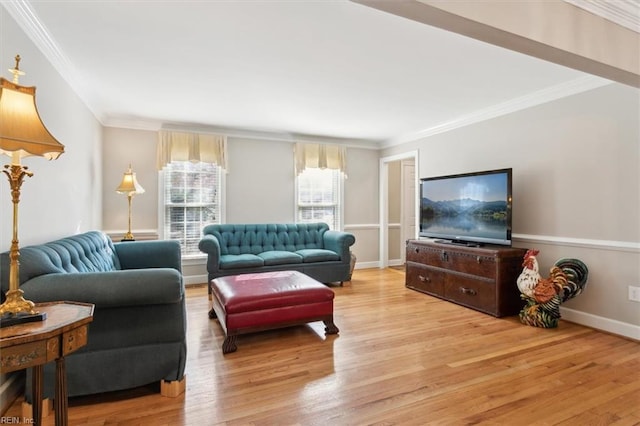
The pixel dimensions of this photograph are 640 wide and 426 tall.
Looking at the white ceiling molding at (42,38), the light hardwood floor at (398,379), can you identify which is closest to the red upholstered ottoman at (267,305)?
the light hardwood floor at (398,379)

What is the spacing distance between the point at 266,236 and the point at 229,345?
2553mm

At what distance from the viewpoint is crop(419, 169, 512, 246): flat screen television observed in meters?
3.57

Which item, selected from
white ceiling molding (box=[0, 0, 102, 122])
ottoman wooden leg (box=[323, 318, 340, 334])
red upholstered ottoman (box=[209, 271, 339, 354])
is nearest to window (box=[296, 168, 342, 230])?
red upholstered ottoman (box=[209, 271, 339, 354])

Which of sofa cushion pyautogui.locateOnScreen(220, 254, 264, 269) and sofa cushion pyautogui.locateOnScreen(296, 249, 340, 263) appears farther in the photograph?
sofa cushion pyautogui.locateOnScreen(296, 249, 340, 263)

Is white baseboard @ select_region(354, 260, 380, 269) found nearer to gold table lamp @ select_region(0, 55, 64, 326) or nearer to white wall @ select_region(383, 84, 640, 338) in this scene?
white wall @ select_region(383, 84, 640, 338)

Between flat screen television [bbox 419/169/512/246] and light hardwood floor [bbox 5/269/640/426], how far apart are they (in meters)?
1.01

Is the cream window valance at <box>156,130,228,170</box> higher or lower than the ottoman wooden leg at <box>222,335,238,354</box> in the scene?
higher

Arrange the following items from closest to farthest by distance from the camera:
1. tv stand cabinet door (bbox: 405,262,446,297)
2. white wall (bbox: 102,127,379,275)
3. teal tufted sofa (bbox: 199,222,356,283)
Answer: tv stand cabinet door (bbox: 405,262,446,297)
teal tufted sofa (bbox: 199,222,356,283)
white wall (bbox: 102,127,379,275)

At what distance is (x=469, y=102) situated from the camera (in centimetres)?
389

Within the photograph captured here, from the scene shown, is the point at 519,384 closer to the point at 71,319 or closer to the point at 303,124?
the point at 71,319

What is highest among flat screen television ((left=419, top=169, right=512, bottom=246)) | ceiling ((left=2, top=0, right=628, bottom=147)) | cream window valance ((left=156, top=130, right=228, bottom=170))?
ceiling ((left=2, top=0, right=628, bottom=147))

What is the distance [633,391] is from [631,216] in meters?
1.58

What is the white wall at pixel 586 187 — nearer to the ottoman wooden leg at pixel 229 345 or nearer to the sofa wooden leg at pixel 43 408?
the ottoman wooden leg at pixel 229 345

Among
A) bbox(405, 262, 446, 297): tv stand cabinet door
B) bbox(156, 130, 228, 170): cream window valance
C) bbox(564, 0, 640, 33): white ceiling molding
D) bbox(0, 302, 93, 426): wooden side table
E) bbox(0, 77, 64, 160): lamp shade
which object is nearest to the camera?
bbox(0, 302, 93, 426): wooden side table
